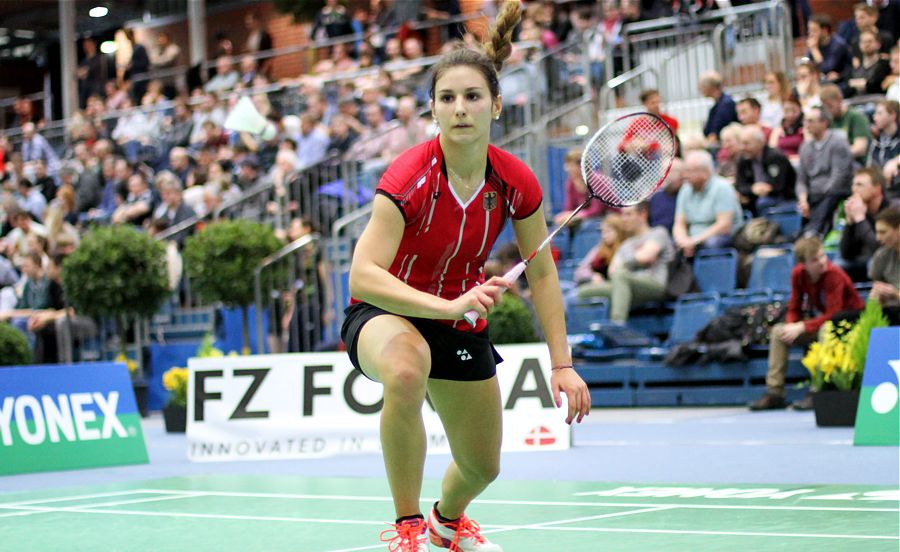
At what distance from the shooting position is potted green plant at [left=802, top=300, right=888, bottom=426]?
10633mm

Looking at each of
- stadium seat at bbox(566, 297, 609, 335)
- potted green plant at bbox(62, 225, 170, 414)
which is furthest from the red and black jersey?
potted green plant at bbox(62, 225, 170, 414)

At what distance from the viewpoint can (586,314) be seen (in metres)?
14.8

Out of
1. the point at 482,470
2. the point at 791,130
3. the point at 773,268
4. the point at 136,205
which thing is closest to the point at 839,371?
the point at 773,268

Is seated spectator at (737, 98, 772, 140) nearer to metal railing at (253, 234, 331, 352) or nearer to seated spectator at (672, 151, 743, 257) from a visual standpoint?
seated spectator at (672, 151, 743, 257)

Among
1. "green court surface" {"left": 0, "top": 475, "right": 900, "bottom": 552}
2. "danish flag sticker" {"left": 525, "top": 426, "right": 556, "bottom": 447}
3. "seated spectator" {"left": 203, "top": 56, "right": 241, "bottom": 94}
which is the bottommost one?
"danish flag sticker" {"left": 525, "top": 426, "right": 556, "bottom": 447}

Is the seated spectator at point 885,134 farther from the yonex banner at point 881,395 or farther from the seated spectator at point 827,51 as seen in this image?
the yonex banner at point 881,395

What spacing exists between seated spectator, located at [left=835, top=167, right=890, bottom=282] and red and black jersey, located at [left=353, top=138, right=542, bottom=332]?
26.5ft

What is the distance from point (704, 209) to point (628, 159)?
862 centimetres

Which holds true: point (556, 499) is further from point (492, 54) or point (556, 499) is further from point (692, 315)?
point (692, 315)

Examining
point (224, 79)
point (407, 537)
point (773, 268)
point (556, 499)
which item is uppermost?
point (224, 79)

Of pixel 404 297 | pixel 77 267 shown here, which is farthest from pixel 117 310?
pixel 404 297

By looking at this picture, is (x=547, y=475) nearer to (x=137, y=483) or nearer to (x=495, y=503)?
(x=495, y=503)

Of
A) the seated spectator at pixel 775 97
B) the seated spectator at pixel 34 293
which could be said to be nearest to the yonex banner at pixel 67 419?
the seated spectator at pixel 34 293

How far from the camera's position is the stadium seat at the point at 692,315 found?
13.7 metres
